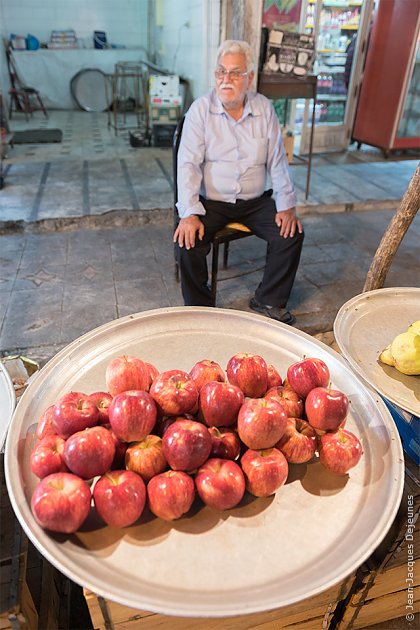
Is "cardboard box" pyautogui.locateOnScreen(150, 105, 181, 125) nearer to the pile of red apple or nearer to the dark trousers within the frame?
the dark trousers

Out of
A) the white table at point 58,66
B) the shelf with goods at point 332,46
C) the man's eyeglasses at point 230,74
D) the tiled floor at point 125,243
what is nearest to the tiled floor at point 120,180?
the tiled floor at point 125,243

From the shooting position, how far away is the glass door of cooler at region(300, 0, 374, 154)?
5.58m

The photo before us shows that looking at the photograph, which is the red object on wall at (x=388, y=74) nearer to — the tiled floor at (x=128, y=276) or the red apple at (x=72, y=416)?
the tiled floor at (x=128, y=276)

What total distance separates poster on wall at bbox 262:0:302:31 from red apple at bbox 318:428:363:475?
535 cm

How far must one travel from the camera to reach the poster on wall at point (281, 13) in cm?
513

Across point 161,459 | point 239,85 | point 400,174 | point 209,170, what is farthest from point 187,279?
point 400,174

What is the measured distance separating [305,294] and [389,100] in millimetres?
4110

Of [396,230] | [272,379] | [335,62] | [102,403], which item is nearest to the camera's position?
[102,403]

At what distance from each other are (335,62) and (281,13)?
1.25 m

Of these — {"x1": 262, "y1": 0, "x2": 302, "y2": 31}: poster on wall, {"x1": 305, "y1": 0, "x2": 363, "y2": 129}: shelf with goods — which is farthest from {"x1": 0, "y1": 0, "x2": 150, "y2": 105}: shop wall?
{"x1": 262, "y1": 0, "x2": 302, "y2": 31}: poster on wall

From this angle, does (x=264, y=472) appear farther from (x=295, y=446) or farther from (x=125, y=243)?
(x=125, y=243)

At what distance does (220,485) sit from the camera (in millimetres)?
920

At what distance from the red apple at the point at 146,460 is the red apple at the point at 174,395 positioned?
0.28 ft

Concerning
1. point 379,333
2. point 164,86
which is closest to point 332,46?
point 164,86
